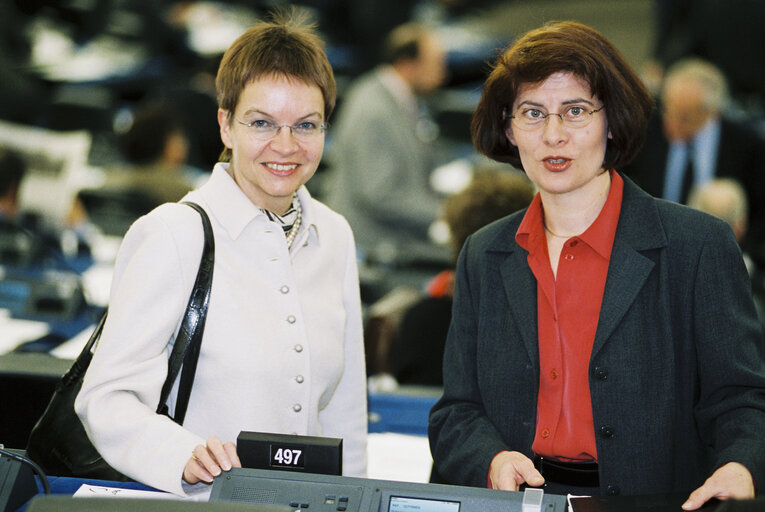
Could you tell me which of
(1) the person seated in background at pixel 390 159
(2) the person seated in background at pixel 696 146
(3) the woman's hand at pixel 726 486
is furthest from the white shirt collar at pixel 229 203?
(2) the person seated in background at pixel 696 146

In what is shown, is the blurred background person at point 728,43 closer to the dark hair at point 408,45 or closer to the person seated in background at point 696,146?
the person seated in background at point 696,146

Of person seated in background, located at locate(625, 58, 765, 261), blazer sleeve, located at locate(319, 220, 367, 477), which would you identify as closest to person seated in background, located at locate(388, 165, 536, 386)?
blazer sleeve, located at locate(319, 220, 367, 477)

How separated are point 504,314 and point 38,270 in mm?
3227

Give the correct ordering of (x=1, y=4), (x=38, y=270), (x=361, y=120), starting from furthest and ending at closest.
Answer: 1. (x=1, y=4)
2. (x=361, y=120)
3. (x=38, y=270)

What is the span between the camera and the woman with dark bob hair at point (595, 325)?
1976mm

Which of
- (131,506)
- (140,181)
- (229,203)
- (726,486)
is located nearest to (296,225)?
(229,203)

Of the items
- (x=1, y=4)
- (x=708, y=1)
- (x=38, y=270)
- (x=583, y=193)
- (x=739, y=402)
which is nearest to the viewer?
(x=739, y=402)

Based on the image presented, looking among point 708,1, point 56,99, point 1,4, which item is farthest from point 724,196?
point 1,4

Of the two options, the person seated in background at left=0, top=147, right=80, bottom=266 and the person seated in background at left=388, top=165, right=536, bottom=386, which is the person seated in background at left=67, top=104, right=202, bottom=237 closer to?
the person seated in background at left=0, top=147, right=80, bottom=266

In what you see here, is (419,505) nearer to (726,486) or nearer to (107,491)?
(726,486)

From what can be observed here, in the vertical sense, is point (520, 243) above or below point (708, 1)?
below

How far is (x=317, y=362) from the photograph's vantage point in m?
2.18

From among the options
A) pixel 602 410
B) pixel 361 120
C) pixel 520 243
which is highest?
pixel 361 120

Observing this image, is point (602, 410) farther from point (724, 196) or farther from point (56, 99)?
point (56, 99)
